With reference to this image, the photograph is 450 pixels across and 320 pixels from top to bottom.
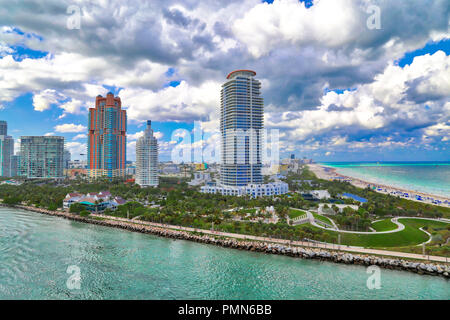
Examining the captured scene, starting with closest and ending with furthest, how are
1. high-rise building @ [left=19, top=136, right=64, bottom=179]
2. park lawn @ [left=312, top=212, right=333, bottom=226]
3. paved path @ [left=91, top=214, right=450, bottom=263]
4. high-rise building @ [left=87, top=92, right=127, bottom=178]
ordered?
paved path @ [left=91, top=214, right=450, bottom=263] < park lawn @ [left=312, top=212, right=333, bottom=226] < high-rise building @ [left=19, top=136, right=64, bottom=179] < high-rise building @ [left=87, top=92, right=127, bottom=178]

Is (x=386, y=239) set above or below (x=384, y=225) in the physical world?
below

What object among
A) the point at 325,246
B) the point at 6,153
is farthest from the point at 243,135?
the point at 6,153

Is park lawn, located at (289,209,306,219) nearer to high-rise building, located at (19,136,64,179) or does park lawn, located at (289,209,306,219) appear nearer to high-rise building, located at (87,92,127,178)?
high-rise building, located at (87,92,127,178)

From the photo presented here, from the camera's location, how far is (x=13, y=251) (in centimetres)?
2462

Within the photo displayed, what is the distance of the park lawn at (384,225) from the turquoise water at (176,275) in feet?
37.7

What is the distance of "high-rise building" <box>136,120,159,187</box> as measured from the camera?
251 ft

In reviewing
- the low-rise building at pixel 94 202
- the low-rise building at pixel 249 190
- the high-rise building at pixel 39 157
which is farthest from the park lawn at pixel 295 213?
the high-rise building at pixel 39 157

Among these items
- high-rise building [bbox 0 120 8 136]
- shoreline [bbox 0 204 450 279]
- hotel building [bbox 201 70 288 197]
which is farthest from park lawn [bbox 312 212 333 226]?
high-rise building [bbox 0 120 8 136]

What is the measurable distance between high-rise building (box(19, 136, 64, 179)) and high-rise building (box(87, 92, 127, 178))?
12014 millimetres

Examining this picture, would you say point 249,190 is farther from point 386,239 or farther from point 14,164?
point 14,164

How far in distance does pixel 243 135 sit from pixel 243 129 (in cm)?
155

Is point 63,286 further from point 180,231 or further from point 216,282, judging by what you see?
point 180,231

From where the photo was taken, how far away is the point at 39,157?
290 ft

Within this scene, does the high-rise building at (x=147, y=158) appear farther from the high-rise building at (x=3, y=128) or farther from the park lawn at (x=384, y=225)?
the high-rise building at (x=3, y=128)
